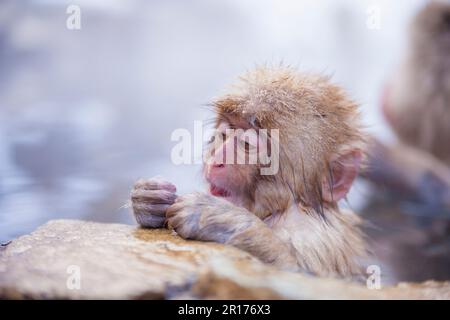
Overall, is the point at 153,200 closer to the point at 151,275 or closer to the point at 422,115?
the point at 151,275

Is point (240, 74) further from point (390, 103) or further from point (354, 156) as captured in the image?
point (390, 103)

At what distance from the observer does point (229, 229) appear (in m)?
1.72

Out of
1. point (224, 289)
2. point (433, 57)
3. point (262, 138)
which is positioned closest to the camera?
point (224, 289)

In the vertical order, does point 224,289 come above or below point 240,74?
below

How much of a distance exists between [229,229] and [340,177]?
0.48 m

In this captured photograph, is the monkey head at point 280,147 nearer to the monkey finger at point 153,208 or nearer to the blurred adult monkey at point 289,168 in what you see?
the blurred adult monkey at point 289,168

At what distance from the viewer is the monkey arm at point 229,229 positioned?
170 cm

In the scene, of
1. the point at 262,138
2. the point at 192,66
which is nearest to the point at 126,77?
the point at 192,66

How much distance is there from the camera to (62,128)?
9.66 feet

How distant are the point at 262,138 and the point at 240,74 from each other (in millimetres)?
298

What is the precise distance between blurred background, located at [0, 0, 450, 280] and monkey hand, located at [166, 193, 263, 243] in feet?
2.46
